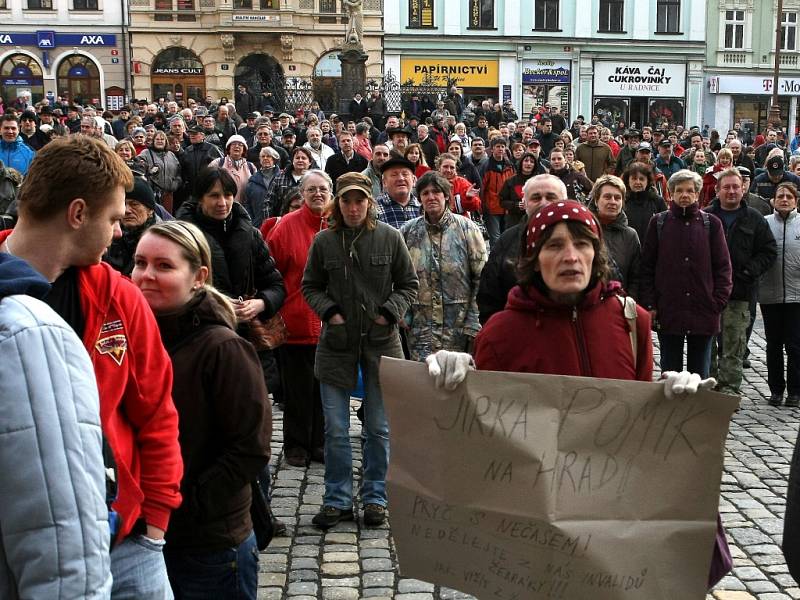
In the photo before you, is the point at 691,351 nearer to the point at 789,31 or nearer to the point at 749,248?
the point at 749,248

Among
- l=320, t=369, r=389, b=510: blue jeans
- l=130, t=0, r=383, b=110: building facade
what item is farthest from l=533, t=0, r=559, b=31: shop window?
l=320, t=369, r=389, b=510: blue jeans

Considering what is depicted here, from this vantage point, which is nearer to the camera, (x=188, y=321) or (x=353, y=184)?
(x=188, y=321)

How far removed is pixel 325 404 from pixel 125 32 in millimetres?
44036

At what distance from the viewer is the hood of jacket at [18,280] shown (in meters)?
2.02

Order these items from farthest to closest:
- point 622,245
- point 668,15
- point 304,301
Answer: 1. point 668,15
2. point 622,245
3. point 304,301

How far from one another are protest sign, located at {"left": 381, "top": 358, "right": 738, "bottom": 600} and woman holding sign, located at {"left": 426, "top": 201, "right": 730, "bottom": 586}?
9.9 inches

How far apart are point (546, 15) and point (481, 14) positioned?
312 cm

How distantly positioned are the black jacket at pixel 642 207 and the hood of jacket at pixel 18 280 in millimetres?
8000

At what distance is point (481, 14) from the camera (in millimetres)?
48781

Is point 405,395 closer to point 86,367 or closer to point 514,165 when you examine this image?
point 86,367

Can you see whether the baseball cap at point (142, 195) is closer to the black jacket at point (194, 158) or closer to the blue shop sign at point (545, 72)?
the black jacket at point (194, 158)

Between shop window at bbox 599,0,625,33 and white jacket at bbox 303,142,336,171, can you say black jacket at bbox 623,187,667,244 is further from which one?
shop window at bbox 599,0,625,33

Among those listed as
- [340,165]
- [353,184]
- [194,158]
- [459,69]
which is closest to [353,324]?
[353,184]

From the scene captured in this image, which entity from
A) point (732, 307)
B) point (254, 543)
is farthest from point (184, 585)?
point (732, 307)
